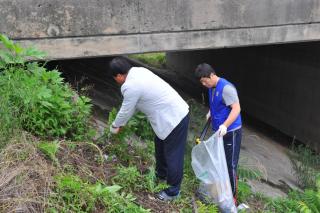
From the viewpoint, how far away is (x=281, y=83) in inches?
452

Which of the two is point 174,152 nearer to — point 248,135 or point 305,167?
point 305,167

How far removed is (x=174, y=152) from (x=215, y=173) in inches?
20.4

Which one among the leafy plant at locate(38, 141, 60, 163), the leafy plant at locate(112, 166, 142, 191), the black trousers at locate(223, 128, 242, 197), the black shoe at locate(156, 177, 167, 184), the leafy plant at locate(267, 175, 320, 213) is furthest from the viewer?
the leafy plant at locate(267, 175, 320, 213)

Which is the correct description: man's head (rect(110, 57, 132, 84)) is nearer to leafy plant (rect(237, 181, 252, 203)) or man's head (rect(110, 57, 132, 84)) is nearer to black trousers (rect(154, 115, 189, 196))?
black trousers (rect(154, 115, 189, 196))

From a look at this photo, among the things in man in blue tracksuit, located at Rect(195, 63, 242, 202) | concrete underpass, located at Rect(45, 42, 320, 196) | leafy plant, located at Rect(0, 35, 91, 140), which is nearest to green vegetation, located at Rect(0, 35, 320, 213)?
leafy plant, located at Rect(0, 35, 91, 140)

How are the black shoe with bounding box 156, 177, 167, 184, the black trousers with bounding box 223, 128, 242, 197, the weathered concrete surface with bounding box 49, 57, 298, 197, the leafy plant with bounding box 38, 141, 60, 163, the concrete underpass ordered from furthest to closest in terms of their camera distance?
the concrete underpass → the weathered concrete surface with bounding box 49, 57, 298, 197 → the black trousers with bounding box 223, 128, 242, 197 → the black shoe with bounding box 156, 177, 167, 184 → the leafy plant with bounding box 38, 141, 60, 163

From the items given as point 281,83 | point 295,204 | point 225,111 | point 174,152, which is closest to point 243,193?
point 295,204

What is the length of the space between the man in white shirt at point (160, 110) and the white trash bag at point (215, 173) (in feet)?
1.05

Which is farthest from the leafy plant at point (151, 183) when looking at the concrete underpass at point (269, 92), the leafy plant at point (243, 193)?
the concrete underpass at point (269, 92)

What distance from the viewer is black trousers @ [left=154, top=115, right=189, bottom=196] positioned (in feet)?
13.6

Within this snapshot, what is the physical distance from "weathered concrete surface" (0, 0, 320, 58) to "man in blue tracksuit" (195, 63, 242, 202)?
1616mm

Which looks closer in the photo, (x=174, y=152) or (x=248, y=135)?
(x=174, y=152)

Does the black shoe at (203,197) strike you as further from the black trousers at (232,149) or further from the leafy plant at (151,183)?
the leafy plant at (151,183)

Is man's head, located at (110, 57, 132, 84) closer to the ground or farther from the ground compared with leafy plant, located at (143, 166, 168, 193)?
farther from the ground
